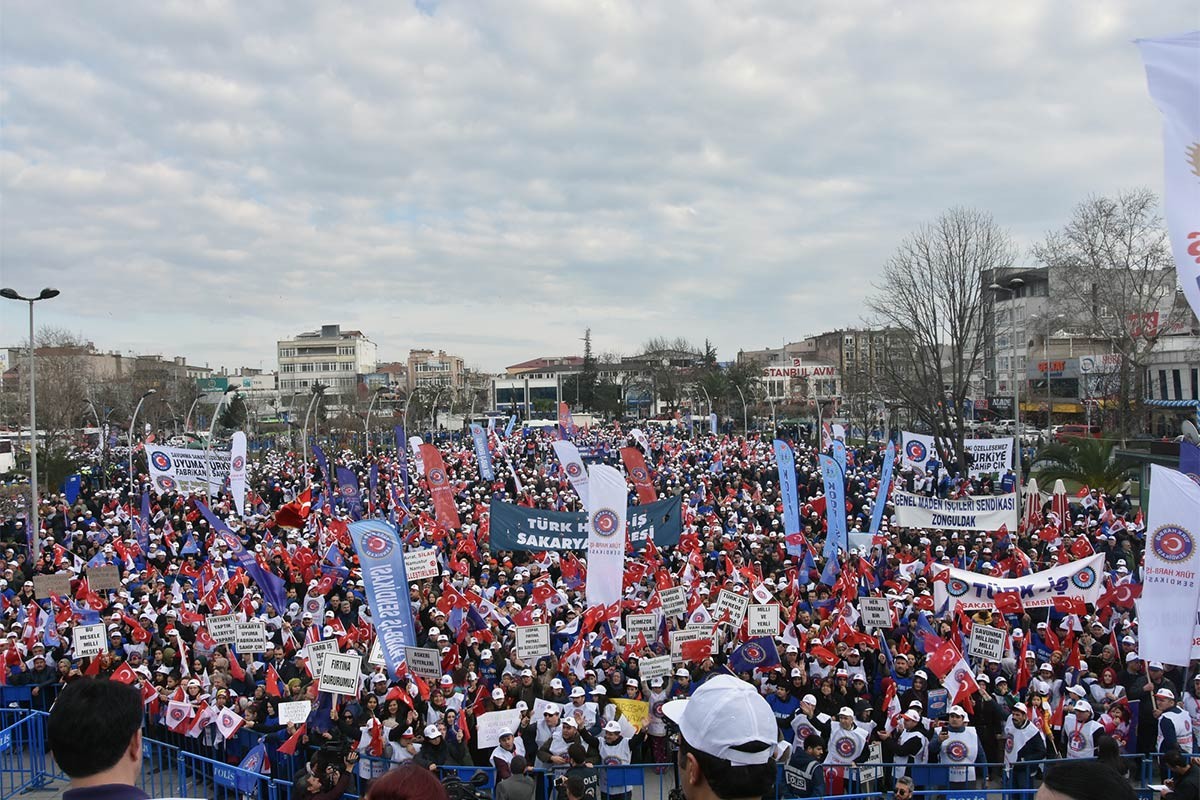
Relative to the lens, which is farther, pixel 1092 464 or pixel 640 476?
pixel 1092 464

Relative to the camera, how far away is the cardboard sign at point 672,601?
12328 millimetres

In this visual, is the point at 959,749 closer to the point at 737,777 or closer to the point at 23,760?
the point at 737,777

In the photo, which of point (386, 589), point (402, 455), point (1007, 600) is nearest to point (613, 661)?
point (386, 589)

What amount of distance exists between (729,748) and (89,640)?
11.5 metres

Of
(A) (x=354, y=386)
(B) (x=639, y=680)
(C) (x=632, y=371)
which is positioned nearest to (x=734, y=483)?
(B) (x=639, y=680)

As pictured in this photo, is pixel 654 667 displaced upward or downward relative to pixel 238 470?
downward

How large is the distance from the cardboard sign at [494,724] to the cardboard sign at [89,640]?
5.62m

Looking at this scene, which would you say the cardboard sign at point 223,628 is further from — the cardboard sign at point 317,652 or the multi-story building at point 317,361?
the multi-story building at point 317,361

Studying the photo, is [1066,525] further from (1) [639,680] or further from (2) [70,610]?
(2) [70,610]

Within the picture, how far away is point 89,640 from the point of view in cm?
1154

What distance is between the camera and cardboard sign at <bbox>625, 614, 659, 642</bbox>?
11.5 meters

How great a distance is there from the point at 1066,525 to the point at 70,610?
1854 cm

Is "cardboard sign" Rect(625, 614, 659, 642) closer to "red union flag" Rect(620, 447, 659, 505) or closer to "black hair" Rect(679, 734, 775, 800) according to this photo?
"black hair" Rect(679, 734, 775, 800)

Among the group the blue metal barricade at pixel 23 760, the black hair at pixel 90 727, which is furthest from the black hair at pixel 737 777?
the blue metal barricade at pixel 23 760
